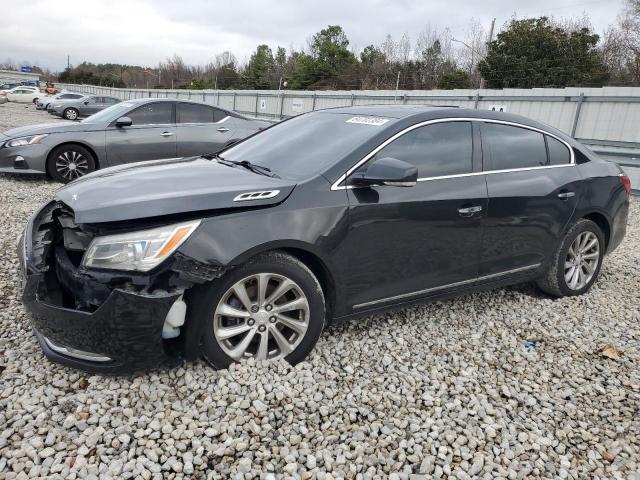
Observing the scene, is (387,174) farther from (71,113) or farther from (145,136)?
(71,113)

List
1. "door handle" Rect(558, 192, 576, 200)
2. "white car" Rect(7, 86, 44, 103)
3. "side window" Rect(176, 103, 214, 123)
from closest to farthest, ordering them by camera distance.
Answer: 1. "door handle" Rect(558, 192, 576, 200)
2. "side window" Rect(176, 103, 214, 123)
3. "white car" Rect(7, 86, 44, 103)

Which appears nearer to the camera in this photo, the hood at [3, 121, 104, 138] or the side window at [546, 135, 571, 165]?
the side window at [546, 135, 571, 165]

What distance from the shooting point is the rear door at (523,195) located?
3.71 meters

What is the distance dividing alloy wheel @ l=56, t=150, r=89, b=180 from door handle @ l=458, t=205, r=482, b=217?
6.38m

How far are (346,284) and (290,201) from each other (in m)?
0.63

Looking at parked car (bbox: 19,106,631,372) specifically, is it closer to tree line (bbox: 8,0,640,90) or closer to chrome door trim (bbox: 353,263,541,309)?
chrome door trim (bbox: 353,263,541,309)

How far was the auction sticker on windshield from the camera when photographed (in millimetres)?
3426

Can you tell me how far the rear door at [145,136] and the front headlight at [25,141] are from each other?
933 mm

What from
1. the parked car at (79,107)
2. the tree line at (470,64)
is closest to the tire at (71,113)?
the parked car at (79,107)

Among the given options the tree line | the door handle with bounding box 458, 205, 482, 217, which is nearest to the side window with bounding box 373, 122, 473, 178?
the door handle with bounding box 458, 205, 482, 217

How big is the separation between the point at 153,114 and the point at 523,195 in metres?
6.48

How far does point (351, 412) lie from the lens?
263 cm

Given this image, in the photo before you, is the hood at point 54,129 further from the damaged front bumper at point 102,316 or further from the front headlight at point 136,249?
the front headlight at point 136,249

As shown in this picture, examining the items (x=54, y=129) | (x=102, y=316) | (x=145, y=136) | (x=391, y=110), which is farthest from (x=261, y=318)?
(x=54, y=129)
